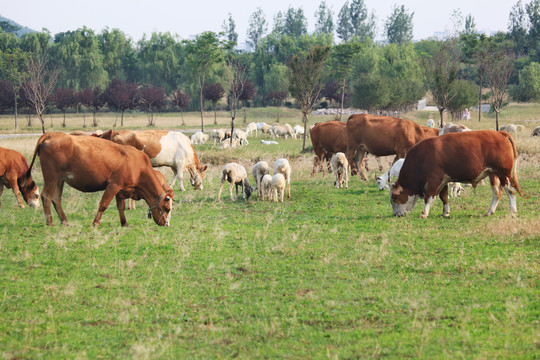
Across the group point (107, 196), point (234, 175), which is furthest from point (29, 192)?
point (234, 175)

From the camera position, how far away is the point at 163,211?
41.4 feet

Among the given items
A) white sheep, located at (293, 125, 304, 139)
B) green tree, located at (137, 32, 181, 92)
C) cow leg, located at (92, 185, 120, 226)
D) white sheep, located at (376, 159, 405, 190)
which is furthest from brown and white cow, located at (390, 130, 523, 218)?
green tree, located at (137, 32, 181, 92)

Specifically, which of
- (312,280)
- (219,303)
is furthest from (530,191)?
(219,303)

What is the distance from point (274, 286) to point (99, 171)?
18.3 ft

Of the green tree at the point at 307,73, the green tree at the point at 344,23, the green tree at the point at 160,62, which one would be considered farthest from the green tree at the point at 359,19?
the green tree at the point at 307,73

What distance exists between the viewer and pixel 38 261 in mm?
9531

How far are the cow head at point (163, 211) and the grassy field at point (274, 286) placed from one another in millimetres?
304

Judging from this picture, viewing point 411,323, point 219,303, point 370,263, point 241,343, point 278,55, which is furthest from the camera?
point 278,55

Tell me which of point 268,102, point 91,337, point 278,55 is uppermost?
point 278,55

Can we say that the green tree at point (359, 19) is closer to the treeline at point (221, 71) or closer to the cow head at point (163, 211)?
the treeline at point (221, 71)

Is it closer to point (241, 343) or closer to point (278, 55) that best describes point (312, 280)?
point (241, 343)

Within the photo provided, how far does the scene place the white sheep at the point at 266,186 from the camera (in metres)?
16.1

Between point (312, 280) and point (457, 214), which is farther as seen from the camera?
point (457, 214)

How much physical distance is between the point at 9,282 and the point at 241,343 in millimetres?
4088
